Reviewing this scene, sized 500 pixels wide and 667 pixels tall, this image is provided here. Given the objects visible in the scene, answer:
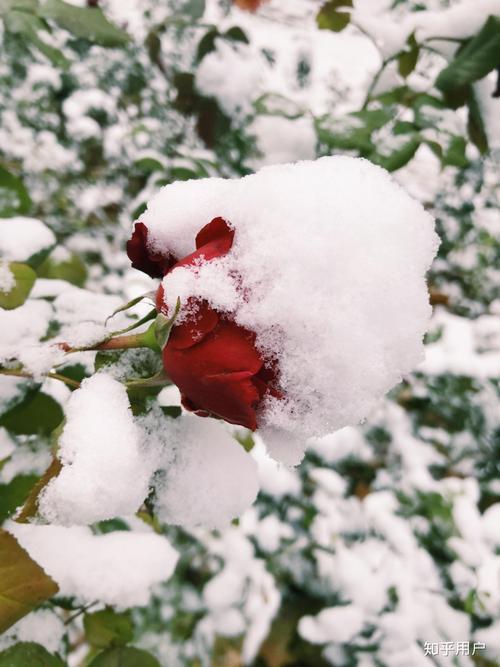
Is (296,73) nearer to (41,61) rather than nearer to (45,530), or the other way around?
(41,61)

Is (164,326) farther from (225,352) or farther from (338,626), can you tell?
(338,626)

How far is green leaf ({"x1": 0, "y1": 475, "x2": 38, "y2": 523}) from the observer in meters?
0.46

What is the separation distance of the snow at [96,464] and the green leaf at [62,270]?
42 centimetres

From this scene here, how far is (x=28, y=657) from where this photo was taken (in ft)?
1.27

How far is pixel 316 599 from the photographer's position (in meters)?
1.26

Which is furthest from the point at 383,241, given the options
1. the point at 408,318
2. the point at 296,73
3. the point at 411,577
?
the point at 296,73

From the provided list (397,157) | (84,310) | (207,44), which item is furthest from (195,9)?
(84,310)

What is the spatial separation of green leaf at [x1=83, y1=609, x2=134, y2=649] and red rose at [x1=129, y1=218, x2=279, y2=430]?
33 cm

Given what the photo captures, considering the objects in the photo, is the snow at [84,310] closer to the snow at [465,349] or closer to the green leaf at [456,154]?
the green leaf at [456,154]

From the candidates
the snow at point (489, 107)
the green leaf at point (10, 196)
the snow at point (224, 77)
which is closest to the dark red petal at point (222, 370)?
the green leaf at point (10, 196)

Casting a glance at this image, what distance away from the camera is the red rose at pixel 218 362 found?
263 mm

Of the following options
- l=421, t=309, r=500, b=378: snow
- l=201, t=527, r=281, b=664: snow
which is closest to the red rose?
l=201, t=527, r=281, b=664: snow

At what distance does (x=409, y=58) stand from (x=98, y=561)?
0.61 meters

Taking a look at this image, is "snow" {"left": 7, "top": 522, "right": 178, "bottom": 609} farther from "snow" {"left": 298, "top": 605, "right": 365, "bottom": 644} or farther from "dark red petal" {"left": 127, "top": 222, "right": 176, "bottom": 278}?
"snow" {"left": 298, "top": 605, "right": 365, "bottom": 644}
